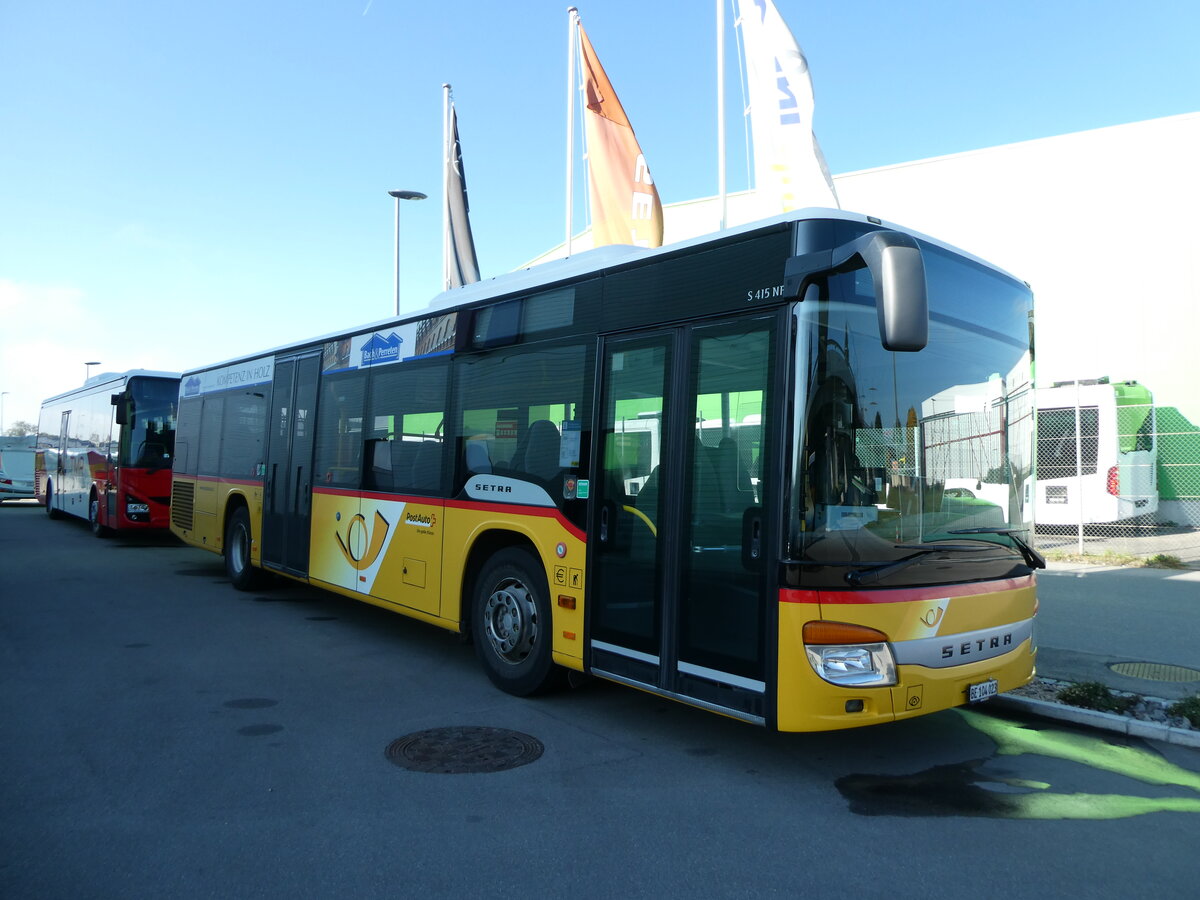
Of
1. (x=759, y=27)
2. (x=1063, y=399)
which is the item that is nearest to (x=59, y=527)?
(x=759, y=27)

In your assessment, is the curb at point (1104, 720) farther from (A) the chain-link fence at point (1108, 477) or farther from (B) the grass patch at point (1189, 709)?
(A) the chain-link fence at point (1108, 477)

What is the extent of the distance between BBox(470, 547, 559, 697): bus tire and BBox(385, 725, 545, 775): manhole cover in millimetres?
666

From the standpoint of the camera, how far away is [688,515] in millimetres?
5070

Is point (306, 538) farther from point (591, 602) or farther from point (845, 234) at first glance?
point (845, 234)

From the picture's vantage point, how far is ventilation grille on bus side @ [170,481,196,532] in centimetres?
1308

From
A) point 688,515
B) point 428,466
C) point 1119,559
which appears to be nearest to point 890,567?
point 688,515

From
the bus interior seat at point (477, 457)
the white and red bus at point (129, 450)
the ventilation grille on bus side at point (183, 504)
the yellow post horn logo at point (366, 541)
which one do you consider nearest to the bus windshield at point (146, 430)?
the white and red bus at point (129, 450)

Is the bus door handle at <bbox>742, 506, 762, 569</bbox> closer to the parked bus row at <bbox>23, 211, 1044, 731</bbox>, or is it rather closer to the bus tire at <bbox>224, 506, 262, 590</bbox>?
the parked bus row at <bbox>23, 211, 1044, 731</bbox>

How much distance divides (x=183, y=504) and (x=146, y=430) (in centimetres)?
403

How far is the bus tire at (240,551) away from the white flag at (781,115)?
28.0ft

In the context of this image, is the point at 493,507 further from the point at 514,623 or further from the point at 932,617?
the point at 932,617

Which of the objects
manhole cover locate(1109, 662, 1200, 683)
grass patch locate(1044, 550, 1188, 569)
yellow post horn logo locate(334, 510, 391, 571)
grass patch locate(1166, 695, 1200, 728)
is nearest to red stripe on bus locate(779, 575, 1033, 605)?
grass patch locate(1166, 695, 1200, 728)

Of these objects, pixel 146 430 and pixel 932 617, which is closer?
pixel 932 617

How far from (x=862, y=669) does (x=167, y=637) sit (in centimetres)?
671
